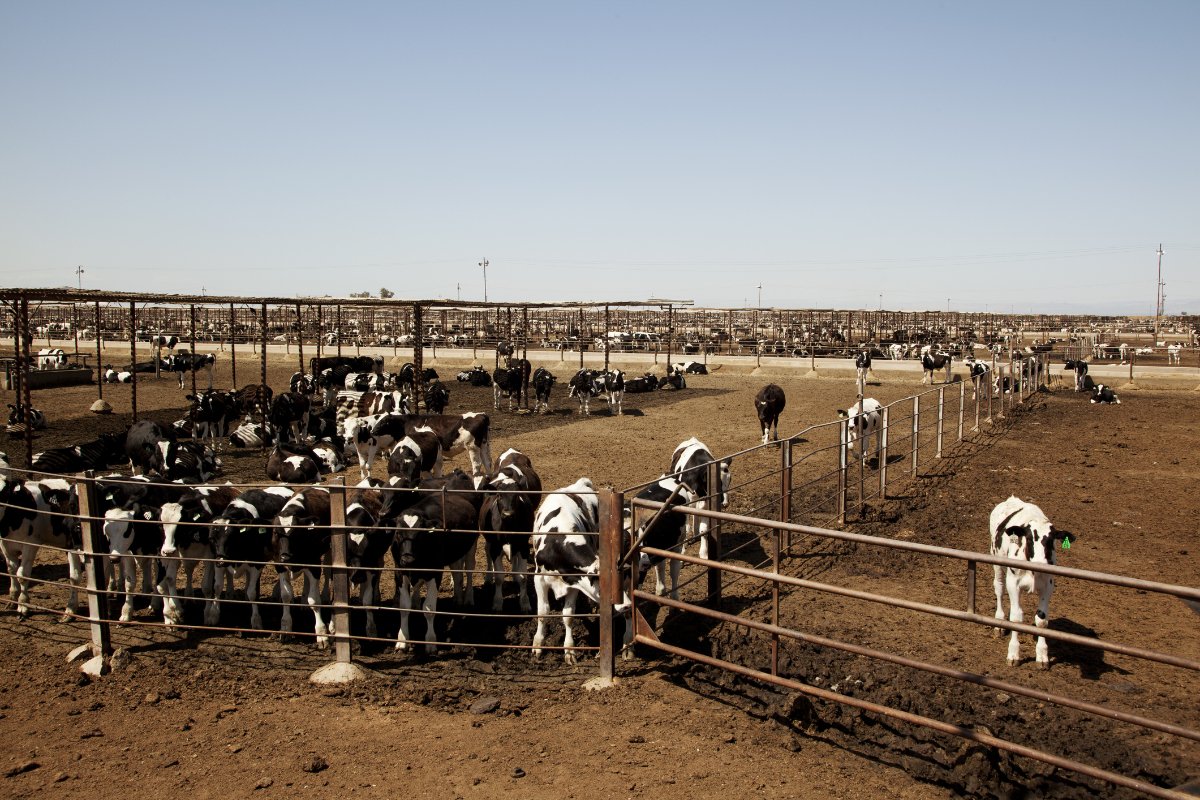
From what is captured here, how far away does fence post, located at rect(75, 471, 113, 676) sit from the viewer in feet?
22.5

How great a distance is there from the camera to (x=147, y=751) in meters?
5.46

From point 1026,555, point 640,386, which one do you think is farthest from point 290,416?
point 1026,555

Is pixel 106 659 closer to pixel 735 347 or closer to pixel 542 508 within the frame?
pixel 542 508

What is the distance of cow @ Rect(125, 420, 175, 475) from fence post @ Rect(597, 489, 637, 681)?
1095cm

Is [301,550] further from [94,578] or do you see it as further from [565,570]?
[565,570]

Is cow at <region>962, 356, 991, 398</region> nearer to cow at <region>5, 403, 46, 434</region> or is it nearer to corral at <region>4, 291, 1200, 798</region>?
corral at <region>4, 291, 1200, 798</region>

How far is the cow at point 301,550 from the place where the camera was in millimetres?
7359

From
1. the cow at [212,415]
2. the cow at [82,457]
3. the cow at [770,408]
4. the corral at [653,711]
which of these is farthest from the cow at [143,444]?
the cow at [770,408]

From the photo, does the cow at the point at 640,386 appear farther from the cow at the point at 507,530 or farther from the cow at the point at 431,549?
the cow at the point at 431,549

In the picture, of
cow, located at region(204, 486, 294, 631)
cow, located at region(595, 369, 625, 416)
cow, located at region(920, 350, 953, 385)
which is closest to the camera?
cow, located at region(204, 486, 294, 631)

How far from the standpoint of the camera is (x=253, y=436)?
18812 millimetres

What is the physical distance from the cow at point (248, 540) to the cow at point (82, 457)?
6973mm

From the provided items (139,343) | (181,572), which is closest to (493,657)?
(181,572)

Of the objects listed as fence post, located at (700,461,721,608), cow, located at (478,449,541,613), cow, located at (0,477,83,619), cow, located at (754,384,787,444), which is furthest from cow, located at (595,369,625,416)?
cow, located at (0,477,83,619)
